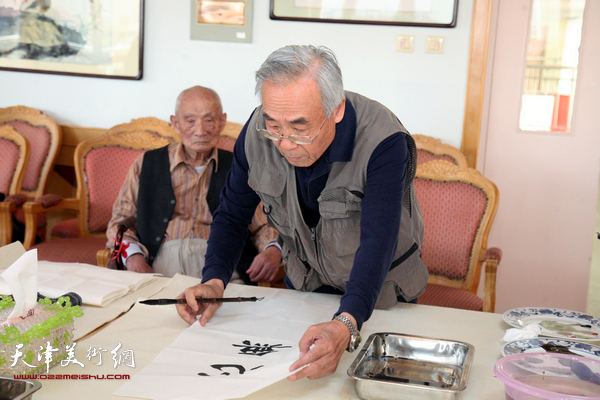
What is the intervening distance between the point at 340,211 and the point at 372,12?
2160 millimetres

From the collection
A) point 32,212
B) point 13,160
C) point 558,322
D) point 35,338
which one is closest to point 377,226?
point 558,322

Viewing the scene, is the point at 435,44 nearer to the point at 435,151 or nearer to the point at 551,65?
the point at 435,151

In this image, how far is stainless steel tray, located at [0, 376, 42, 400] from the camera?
95 centimetres

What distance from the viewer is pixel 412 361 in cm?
127

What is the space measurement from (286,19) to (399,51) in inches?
27.4

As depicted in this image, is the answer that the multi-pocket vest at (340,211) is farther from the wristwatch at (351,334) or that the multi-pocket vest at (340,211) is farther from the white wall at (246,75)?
the white wall at (246,75)

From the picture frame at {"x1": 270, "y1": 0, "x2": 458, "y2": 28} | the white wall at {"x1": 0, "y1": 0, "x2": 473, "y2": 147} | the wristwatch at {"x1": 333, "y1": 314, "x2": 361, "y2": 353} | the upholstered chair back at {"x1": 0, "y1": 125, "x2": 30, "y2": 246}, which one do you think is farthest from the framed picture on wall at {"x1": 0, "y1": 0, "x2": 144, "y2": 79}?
the wristwatch at {"x1": 333, "y1": 314, "x2": 361, "y2": 353}

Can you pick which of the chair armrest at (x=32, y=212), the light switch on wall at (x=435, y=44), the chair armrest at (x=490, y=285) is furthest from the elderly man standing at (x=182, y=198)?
the light switch on wall at (x=435, y=44)

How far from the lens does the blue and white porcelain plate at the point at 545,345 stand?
1.27m

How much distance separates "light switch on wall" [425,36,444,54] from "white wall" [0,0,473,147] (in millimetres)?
24

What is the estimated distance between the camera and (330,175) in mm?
1494

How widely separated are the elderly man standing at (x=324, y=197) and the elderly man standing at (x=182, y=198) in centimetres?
80

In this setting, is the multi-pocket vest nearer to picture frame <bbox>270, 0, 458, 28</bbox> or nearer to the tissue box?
the tissue box

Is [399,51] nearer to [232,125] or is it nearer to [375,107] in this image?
[232,125]
